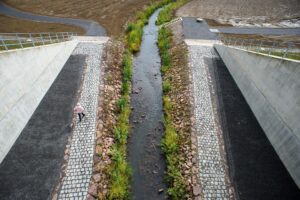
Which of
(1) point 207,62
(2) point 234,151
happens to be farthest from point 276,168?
(1) point 207,62

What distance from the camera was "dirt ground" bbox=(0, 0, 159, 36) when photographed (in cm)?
2944

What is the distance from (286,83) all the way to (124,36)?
19600mm

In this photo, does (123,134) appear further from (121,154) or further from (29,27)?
(29,27)

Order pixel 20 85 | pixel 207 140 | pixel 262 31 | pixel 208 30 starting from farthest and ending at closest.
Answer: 1. pixel 262 31
2. pixel 208 30
3. pixel 207 140
4. pixel 20 85

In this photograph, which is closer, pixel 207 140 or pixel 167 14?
pixel 207 140

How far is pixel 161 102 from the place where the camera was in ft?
58.0

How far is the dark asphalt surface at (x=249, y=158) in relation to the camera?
10.5 m

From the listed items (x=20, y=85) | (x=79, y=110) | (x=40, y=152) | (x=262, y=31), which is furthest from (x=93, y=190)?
(x=262, y=31)

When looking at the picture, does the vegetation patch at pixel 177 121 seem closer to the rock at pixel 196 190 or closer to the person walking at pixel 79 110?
the rock at pixel 196 190

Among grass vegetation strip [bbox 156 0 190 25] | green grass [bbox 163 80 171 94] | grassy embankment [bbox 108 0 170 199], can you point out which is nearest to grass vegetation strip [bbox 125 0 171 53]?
grassy embankment [bbox 108 0 170 199]

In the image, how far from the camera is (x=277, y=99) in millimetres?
12211

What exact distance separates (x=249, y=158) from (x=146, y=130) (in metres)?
7.08

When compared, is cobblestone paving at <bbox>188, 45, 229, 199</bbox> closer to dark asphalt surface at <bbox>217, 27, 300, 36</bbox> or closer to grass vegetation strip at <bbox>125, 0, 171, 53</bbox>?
grass vegetation strip at <bbox>125, 0, 171, 53</bbox>

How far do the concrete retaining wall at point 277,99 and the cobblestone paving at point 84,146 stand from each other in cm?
1100
